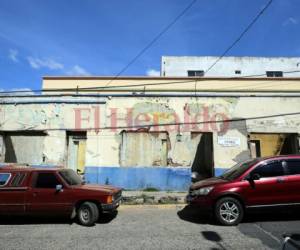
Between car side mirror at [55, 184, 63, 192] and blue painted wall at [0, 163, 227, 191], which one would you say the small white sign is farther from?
car side mirror at [55, 184, 63, 192]

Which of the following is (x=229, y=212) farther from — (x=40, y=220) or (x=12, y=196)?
(x=12, y=196)

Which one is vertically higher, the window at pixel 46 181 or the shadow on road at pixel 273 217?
the window at pixel 46 181

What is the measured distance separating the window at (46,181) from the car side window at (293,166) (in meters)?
6.25

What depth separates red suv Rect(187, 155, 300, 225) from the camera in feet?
31.3

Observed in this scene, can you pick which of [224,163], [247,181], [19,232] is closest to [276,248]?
[247,181]

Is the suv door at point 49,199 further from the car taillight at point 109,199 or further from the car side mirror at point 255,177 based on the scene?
the car side mirror at point 255,177

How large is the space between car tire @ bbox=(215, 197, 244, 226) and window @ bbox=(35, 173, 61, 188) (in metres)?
4.37

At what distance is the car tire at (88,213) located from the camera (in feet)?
31.8

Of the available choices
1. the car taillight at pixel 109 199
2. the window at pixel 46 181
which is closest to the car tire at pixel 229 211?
the car taillight at pixel 109 199

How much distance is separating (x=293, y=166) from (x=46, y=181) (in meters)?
6.76

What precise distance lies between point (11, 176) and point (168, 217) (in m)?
4.62

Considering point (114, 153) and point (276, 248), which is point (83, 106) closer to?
point (114, 153)

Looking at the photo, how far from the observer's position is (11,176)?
1036cm

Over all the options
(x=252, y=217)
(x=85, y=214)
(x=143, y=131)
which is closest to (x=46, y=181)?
(x=85, y=214)
